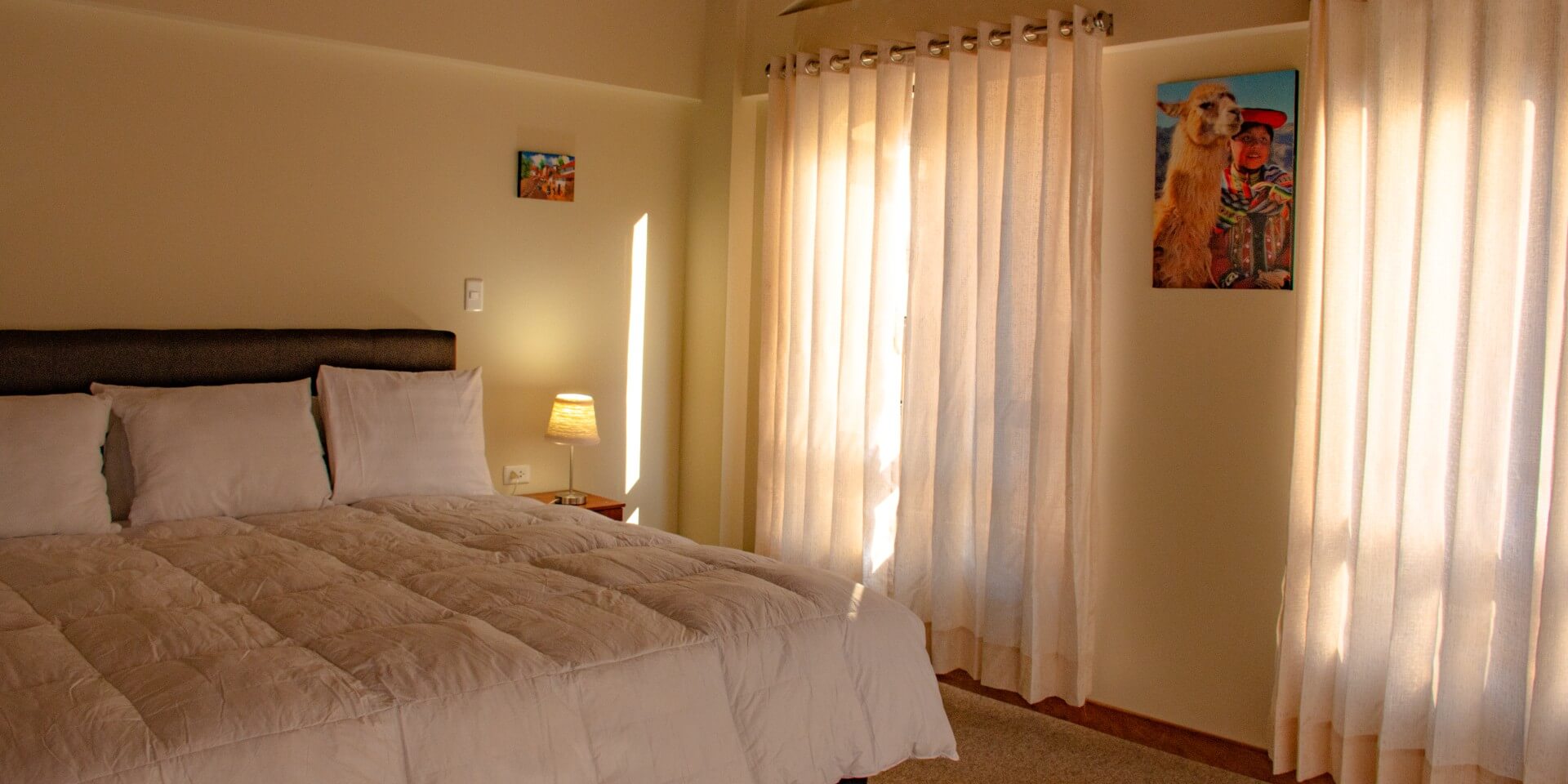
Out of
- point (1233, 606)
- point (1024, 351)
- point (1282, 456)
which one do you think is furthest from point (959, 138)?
point (1233, 606)

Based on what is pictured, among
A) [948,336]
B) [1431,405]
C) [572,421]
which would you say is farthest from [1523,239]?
[572,421]

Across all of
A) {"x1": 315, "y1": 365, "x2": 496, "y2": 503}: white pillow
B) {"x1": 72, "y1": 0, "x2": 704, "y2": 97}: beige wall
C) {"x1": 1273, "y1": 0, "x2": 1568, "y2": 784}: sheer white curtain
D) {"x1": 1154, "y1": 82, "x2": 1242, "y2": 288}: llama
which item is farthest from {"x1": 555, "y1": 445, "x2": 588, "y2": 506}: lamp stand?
{"x1": 1273, "y1": 0, "x2": 1568, "y2": 784}: sheer white curtain

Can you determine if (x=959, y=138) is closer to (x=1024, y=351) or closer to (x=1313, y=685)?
(x=1024, y=351)

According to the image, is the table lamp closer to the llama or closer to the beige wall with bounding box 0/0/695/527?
the beige wall with bounding box 0/0/695/527

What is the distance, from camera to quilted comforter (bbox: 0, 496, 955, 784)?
1.83m

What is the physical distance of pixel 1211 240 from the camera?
11.3 feet

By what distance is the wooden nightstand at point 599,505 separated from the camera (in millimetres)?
4402

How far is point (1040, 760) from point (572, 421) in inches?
79.4

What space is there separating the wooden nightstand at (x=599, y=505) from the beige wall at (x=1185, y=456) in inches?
70.0

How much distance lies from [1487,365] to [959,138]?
1.70m

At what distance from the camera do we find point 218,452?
133 inches

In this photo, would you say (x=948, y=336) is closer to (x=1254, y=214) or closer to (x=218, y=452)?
(x=1254, y=214)

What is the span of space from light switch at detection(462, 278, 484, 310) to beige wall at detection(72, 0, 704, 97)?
2.58 ft

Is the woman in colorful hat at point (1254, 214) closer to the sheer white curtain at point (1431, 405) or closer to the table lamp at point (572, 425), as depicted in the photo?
the sheer white curtain at point (1431, 405)
